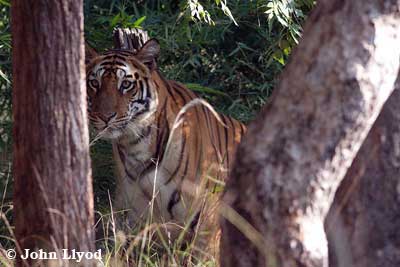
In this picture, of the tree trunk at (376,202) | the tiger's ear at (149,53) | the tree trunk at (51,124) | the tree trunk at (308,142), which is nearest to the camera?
the tree trunk at (308,142)

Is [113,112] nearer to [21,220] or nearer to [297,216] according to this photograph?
[21,220]

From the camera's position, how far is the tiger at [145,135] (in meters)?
6.29

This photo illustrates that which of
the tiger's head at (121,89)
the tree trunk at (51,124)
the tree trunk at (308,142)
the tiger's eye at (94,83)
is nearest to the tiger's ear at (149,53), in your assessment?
the tiger's head at (121,89)

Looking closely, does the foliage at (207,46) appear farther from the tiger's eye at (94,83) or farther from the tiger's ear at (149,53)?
the tiger's eye at (94,83)

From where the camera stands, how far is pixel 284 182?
3.43m

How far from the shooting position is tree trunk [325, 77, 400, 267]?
13.4ft

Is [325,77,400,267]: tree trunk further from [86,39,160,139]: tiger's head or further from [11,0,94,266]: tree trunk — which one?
[86,39,160,139]: tiger's head

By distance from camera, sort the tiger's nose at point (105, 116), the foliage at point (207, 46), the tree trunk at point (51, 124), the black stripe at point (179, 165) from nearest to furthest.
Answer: the tree trunk at point (51, 124), the tiger's nose at point (105, 116), the black stripe at point (179, 165), the foliage at point (207, 46)

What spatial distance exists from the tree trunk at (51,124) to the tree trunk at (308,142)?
0.51 meters

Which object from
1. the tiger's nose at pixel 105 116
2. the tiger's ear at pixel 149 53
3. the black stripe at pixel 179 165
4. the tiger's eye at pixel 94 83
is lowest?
the black stripe at pixel 179 165

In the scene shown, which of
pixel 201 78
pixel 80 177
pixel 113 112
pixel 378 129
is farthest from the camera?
pixel 201 78

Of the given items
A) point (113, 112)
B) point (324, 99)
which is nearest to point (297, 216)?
point (324, 99)

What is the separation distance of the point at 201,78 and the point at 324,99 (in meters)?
4.70

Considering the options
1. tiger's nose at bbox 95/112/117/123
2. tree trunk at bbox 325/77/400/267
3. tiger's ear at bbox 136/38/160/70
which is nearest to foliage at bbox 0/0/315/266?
tiger's ear at bbox 136/38/160/70
